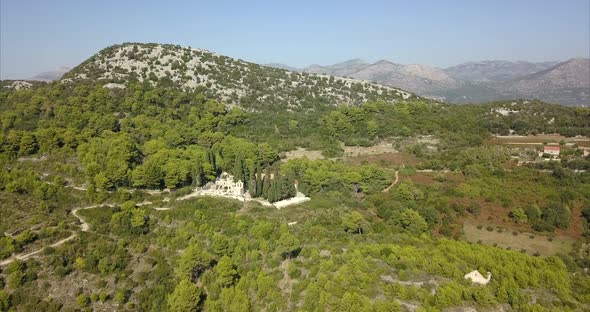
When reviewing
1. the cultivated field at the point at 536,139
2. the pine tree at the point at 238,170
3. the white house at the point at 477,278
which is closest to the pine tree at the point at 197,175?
the pine tree at the point at 238,170

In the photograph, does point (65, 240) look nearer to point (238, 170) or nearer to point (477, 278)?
point (238, 170)

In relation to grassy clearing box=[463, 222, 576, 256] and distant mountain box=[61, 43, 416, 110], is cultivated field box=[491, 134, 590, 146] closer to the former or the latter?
distant mountain box=[61, 43, 416, 110]

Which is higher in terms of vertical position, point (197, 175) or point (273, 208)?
point (197, 175)

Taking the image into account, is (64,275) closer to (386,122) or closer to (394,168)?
(394,168)

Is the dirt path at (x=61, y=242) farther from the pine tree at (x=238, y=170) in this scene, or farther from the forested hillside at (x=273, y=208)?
the pine tree at (x=238, y=170)

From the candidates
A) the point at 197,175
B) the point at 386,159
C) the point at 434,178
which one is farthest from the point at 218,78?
the point at 434,178

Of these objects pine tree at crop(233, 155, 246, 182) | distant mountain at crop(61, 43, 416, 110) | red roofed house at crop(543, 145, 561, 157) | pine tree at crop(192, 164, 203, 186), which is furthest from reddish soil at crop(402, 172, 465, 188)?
distant mountain at crop(61, 43, 416, 110)
